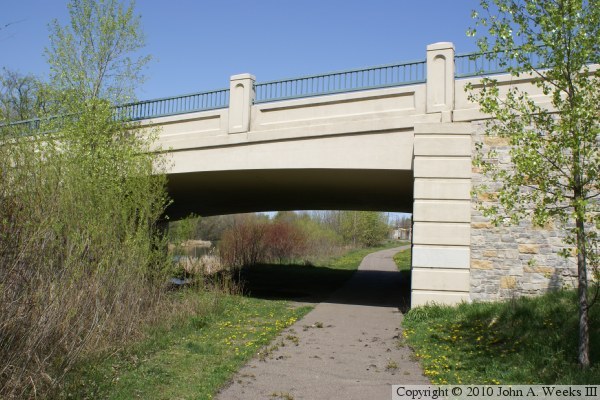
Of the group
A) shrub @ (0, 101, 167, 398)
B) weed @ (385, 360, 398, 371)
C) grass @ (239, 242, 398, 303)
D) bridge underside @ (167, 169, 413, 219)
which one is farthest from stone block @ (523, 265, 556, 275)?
shrub @ (0, 101, 167, 398)

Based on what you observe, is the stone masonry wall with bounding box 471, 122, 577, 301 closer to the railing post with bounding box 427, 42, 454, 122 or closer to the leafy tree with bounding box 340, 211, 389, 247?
the railing post with bounding box 427, 42, 454, 122

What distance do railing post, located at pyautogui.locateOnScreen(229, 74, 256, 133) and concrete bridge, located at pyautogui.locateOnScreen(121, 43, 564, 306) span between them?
0.08ft

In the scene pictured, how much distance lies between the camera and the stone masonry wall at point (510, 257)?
930 cm

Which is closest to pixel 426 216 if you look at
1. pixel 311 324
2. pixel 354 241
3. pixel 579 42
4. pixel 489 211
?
pixel 311 324

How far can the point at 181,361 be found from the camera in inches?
259

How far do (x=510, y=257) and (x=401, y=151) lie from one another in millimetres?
2781

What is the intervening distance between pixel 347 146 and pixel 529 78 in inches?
138

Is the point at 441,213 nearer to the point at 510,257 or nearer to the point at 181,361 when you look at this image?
the point at 510,257

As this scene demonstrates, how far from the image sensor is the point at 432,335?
316 inches

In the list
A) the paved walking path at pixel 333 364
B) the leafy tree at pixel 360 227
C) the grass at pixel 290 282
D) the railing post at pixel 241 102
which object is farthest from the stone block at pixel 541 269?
the leafy tree at pixel 360 227

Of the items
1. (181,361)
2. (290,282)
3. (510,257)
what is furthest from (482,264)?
(290,282)

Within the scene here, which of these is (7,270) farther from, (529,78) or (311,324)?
(529,78)

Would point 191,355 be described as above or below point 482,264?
below

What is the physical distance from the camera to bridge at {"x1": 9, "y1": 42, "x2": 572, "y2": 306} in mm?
9625
